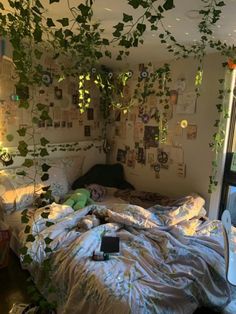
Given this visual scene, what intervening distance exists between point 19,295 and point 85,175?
1.55m

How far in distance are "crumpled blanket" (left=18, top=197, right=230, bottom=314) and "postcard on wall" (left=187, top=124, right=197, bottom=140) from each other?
0.87m

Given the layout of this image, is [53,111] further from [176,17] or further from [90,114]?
[176,17]

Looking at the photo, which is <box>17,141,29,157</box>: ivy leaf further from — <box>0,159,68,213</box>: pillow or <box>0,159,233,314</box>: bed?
<box>0,159,68,213</box>: pillow

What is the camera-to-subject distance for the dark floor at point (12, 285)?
75.8 inches

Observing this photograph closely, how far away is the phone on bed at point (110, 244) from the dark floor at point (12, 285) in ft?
2.42

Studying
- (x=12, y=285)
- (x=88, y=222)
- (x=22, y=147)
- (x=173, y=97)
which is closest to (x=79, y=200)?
(x=88, y=222)

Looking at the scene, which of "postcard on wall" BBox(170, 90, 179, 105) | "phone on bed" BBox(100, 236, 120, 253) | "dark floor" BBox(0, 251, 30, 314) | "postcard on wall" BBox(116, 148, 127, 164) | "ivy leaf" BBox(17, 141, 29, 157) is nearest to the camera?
"ivy leaf" BBox(17, 141, 29, 157)

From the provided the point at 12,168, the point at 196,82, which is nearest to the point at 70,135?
the point at 12,168

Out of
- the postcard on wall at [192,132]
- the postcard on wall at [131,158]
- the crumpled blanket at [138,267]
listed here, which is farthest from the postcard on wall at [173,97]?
the crumpled blanket at [138,267]

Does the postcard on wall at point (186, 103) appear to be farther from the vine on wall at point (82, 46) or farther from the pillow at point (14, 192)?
the pillow at point (14, 192)

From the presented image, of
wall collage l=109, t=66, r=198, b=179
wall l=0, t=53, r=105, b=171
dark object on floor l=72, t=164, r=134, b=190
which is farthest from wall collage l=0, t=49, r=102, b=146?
dark object on floor l=72, t=164, r=134, b=190

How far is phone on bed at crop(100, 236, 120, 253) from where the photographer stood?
175 cm

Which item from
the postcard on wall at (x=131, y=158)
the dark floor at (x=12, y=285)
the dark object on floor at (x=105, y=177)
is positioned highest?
the postcard on wall at (x=131, y=158)

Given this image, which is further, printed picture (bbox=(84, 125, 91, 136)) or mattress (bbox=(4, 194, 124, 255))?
printed picture (bbox=(84, 125, 91, 136))
